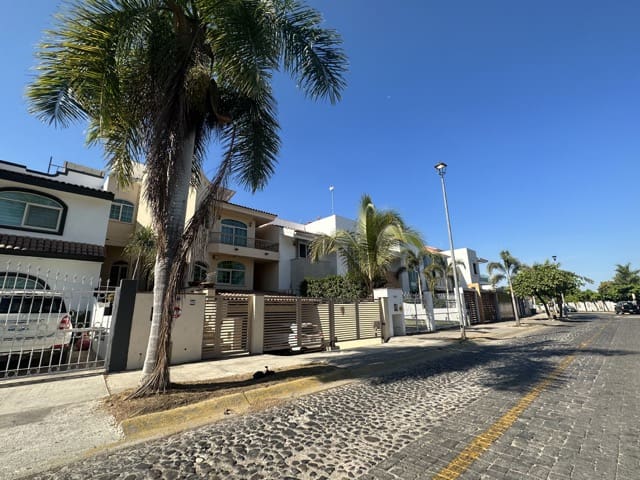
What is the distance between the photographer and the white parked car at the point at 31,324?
5945mm

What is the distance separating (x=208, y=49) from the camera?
228 inches

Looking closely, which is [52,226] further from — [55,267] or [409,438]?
[409,438]

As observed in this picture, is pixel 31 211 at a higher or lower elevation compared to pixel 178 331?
higher

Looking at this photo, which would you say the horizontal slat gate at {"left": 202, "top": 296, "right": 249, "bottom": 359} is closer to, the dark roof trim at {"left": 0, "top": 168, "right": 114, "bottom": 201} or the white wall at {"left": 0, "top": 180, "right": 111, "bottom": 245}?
the white wall at {"left": 0, "top": 180, "right": 111, "bottom": 245}

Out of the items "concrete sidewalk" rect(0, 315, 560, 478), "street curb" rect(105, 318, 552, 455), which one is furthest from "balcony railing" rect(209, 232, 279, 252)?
"street curb" rect(105, 318, 552, 455)

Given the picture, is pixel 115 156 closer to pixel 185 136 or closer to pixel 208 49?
pixel 185 136

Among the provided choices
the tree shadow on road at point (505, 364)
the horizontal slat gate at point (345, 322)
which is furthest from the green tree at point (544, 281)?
the horizontal slat gate at point (345, 322)

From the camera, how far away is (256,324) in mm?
9523

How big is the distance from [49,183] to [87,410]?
41.1ft

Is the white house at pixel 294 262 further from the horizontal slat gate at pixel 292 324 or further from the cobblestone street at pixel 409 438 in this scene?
the cobblestone street at pixel 409 438

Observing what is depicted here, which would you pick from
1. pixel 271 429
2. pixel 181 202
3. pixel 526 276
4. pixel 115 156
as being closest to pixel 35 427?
pixel 271 429

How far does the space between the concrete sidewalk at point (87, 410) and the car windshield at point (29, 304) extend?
60.3 inches

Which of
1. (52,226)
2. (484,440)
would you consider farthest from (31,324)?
(52,226)

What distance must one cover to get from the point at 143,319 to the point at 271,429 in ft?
16.8
